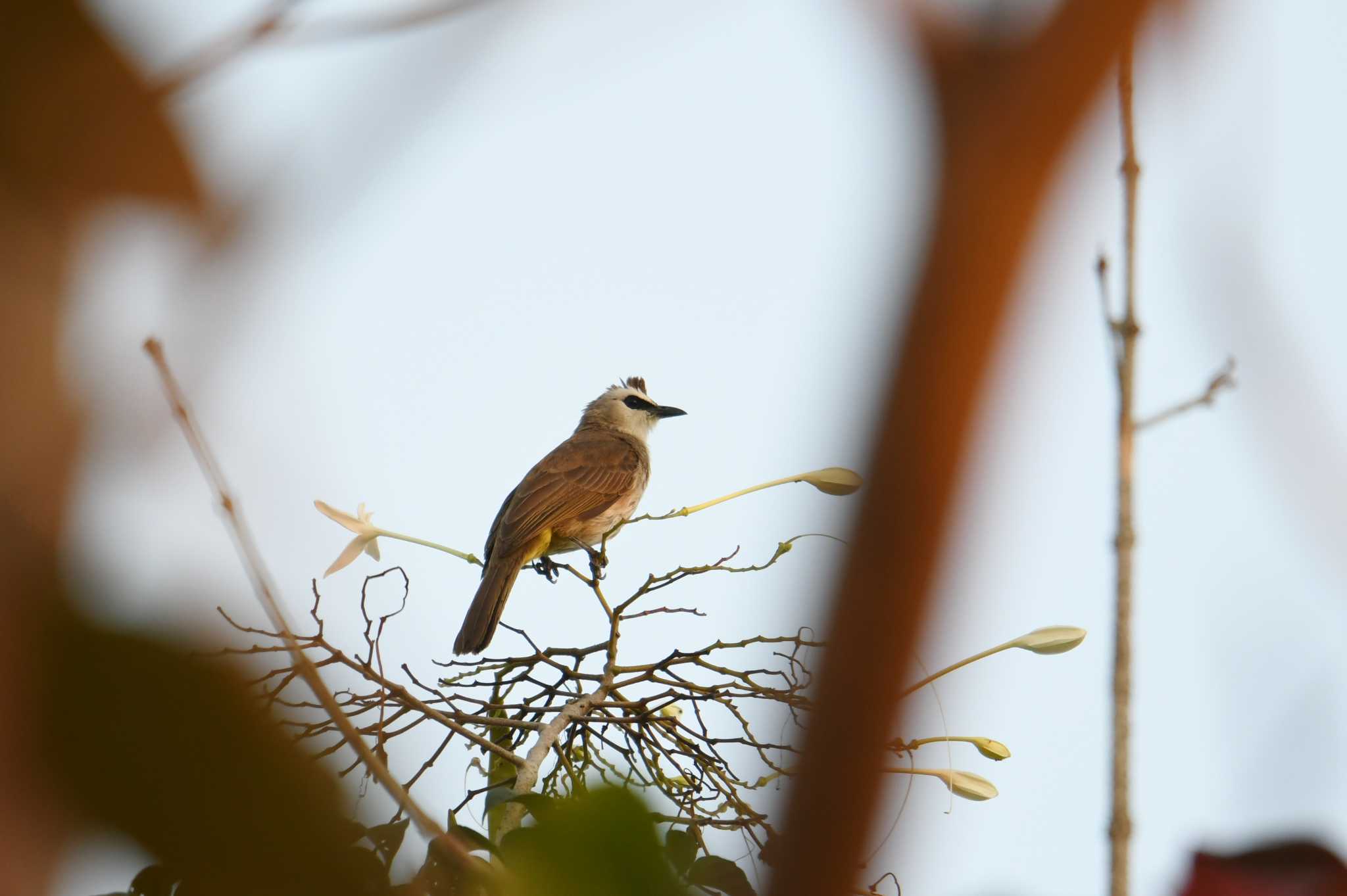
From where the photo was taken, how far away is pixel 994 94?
1.84 ft

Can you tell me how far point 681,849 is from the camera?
1.87 meters

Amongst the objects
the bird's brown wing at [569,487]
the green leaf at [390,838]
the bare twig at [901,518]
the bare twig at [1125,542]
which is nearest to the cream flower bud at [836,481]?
the bare twig at [901,518]

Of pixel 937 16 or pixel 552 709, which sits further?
pixel 552 709

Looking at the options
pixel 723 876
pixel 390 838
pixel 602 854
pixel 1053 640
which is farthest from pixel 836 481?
pixel 1053 640

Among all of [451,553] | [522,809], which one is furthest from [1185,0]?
[451,553]

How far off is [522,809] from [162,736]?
1426 mm

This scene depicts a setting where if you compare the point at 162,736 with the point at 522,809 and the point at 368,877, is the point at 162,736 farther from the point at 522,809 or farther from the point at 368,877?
the point at 522,809

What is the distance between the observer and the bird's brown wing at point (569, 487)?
568 centimetres

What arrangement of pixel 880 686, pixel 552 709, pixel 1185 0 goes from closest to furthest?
pixel 880 686, pixel 1185 0, pixel 552 709

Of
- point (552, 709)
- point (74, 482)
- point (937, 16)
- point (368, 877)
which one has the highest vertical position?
point (937, 16)

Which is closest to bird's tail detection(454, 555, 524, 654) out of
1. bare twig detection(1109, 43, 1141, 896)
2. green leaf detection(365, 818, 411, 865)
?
green leaf detection(365, 818, 411, 865)

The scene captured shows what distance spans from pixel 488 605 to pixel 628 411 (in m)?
2.75

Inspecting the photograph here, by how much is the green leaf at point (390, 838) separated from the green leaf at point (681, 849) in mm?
437

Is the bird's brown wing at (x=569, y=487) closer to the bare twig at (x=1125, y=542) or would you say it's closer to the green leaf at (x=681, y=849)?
the green leaf at (x=681, y=849)
